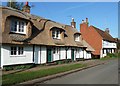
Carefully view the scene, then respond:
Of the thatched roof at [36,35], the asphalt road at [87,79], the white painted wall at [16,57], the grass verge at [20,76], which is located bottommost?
the asphalt road at [87,79]

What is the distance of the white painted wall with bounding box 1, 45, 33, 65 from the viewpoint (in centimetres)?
2125

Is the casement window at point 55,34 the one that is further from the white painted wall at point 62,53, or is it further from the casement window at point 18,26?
the casement window at point 18,26

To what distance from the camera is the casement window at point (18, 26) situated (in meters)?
23.2

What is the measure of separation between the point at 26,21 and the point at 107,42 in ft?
143

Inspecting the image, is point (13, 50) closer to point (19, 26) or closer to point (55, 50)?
point (19, 26)

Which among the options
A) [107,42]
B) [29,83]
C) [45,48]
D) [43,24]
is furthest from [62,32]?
[107,42]

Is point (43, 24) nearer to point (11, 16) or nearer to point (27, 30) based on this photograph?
point (27, 30)

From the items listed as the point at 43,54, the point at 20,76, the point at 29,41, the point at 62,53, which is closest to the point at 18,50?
the point at 29,41

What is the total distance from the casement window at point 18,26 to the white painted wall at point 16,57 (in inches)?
74.1

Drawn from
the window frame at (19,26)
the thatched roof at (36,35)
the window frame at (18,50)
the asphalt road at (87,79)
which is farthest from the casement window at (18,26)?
the asphalt road at (87,79)

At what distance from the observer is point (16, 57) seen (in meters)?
22.5

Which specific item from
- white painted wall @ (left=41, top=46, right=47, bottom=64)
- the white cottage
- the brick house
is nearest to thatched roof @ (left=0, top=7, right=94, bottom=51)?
the white cottage

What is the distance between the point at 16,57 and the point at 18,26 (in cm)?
351

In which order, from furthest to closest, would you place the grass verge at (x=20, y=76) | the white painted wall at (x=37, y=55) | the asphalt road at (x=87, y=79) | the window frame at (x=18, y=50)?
the white painted wall at (x=37, y=55) → the window frame at (x=18, y=50) → the asphalt road at (x=87, y=79) → the grass verge at (x=20, y=76)
